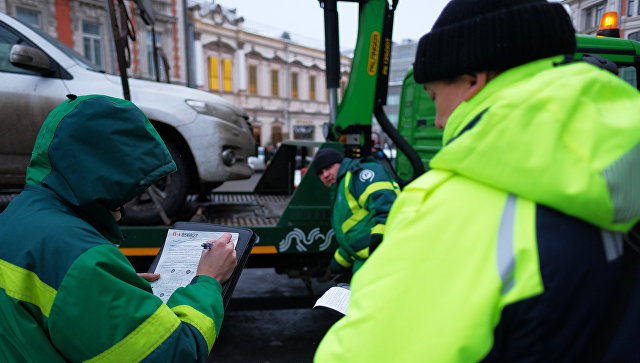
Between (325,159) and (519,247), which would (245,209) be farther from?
(519,247)

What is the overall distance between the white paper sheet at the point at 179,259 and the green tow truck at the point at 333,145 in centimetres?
181

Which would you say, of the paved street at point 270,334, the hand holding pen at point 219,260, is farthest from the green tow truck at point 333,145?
the hand holding pen at point 219,260

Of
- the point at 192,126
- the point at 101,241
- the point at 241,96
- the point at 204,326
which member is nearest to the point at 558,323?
the point at 204,326

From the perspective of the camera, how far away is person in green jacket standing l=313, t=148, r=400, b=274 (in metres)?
3.12

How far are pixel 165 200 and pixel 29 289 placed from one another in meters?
2.82

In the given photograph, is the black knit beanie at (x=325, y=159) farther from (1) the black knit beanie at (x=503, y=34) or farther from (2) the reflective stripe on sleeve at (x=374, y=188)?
(1) the black knit beanie at (x=503, y=34)

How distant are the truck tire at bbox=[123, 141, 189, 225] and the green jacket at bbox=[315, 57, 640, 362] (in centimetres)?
334

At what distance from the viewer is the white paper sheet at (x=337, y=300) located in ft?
4.06

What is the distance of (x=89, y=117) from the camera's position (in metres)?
1.24

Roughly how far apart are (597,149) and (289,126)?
31.4 metres

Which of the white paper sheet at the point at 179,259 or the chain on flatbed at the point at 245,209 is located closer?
the white paper sheet at the point at 179,259

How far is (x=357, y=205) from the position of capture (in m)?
3.27

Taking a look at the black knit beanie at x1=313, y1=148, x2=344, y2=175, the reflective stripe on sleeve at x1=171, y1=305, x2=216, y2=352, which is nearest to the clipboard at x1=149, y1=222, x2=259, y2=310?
the reflective stripe on sleeve at x1=171, y1=305, x2=216, y2=352

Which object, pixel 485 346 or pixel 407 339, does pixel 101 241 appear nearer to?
pixel 407 339
